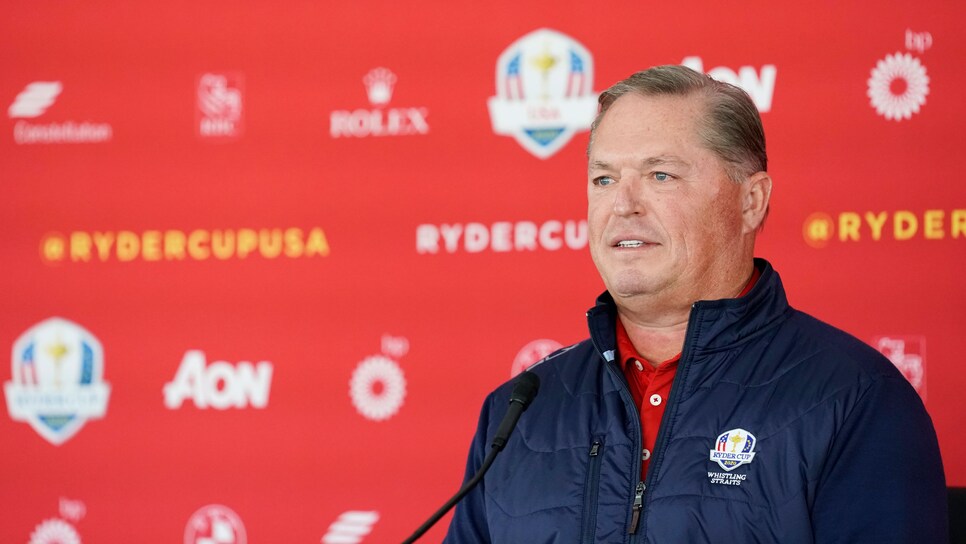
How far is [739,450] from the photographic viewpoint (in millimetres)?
1386

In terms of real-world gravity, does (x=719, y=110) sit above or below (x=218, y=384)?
above

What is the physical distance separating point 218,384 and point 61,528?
534 mm

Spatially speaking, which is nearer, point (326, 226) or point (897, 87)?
point (897, 87)

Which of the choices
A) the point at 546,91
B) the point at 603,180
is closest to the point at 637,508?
the point at 603,180

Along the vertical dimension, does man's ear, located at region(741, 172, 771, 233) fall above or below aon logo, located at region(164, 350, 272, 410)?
above

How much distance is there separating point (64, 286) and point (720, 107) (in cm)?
182

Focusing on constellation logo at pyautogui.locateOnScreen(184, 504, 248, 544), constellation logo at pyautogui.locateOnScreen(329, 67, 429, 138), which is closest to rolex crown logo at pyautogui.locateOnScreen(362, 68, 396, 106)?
constellation logo at pyautogui.locateOnScreen(329, 67, 429, 138)

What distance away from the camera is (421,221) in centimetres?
261

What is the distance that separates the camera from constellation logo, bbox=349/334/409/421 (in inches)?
102

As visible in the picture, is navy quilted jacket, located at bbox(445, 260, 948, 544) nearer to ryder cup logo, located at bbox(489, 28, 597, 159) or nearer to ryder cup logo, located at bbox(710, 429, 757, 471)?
ryder cup logo, located at bbox(710, 429, 757, 471)

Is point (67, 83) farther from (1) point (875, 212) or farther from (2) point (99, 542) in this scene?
(1) point (875, 212)

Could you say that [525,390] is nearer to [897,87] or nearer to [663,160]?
[663,160]

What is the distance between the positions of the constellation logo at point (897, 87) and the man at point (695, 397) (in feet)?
3.12

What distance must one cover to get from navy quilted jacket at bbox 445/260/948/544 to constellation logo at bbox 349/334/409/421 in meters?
1.01
